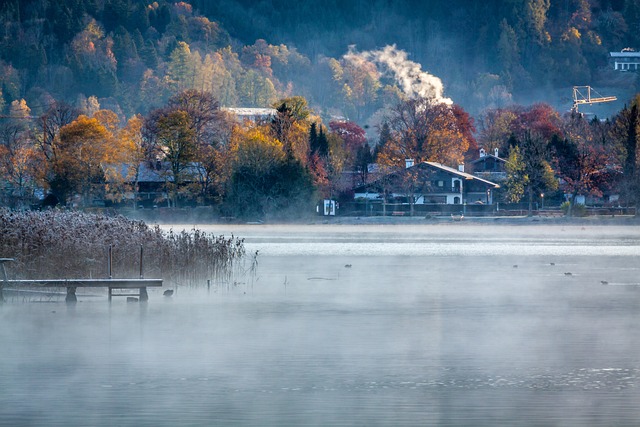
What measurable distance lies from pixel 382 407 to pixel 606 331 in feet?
41.5

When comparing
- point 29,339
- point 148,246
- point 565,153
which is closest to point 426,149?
point 565,153

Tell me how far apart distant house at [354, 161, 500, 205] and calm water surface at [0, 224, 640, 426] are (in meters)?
109

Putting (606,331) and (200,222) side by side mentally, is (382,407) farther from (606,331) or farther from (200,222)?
(200,222)

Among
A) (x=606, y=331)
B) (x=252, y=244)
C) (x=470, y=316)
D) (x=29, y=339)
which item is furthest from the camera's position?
(x=252, y=244)

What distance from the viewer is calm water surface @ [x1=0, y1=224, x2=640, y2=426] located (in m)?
20.8

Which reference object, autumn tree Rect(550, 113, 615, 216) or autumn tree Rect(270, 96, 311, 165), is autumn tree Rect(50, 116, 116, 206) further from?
autumn tree Rect(550, 113, 615, 216)

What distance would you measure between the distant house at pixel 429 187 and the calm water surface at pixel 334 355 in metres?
109

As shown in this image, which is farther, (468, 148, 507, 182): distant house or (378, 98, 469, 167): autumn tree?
(468, 148, 507, 182): distant house

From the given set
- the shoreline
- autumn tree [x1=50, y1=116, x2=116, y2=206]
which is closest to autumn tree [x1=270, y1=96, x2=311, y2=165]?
the shoreline

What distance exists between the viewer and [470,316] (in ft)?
118

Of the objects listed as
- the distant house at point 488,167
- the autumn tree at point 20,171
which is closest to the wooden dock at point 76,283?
the autumn tree at point 20,171

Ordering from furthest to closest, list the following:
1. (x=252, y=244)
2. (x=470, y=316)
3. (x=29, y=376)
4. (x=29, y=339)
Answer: (x=252, y=244), (x=470, y=316), (x=29, y=339), (x=29, y=376)

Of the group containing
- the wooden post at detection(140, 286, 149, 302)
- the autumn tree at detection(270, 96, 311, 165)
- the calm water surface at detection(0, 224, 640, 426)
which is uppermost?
the autumn tree at detection(270, 96, 311, 165)

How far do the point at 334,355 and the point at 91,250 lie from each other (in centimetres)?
1636
